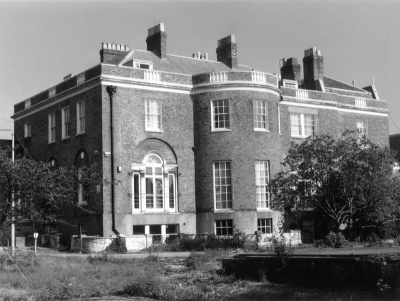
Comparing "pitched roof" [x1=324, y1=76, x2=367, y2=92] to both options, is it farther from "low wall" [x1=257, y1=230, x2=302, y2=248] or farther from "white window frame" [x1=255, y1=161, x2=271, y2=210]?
"low wall" [x1=257, y1=230, x2=302, y2=248]

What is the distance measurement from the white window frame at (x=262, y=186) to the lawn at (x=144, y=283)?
494 inches

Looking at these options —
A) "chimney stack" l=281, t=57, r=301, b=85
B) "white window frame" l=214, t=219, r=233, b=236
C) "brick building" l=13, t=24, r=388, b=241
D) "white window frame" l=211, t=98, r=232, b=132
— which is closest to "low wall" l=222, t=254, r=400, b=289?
"brick building" l=13, t=24, r=388, b=241

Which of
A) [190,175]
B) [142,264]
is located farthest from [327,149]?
[142,264]

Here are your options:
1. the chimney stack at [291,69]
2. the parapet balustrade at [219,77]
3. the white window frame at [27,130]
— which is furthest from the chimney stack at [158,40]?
the chimney stack at [291,69]

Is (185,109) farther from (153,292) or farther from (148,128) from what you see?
(153,292)

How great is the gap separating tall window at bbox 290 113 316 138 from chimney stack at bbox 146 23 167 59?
9.28 meters

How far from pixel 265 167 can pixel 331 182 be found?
6675 millimetres

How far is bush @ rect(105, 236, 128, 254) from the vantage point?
28.3 metres

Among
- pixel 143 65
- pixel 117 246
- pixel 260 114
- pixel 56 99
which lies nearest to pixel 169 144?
pixel 143 65

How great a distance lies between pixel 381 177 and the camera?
2681cm

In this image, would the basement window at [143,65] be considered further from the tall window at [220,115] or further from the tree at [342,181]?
the tree at [342,181]

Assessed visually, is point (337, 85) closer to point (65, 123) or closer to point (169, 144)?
point (169, 144)

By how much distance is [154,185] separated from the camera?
108 feet

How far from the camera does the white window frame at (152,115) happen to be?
3322 centimetres
